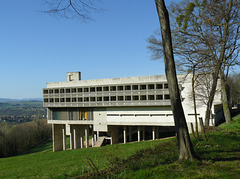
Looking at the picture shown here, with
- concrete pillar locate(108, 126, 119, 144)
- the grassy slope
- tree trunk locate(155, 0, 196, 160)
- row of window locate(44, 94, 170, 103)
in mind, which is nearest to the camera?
tree trunk locate(155, 0, 196, 160)

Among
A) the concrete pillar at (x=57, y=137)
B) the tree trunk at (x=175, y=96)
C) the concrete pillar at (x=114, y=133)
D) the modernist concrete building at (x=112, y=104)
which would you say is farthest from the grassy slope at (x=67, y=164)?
the concrete pillar at (x=57, y=137)

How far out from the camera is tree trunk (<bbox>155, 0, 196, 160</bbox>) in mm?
7348

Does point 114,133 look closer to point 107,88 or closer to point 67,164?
point 107,88

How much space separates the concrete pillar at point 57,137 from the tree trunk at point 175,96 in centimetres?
3701

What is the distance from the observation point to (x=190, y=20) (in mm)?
18188

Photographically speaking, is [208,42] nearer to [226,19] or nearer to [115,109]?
[226,19]

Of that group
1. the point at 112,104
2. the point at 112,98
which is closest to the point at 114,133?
the point at 112,104

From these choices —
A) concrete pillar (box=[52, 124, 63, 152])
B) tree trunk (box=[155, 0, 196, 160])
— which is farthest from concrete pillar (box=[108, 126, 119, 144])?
tree trunk (box=[155, 0, 196, 160])

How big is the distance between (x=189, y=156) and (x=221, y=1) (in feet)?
44.6

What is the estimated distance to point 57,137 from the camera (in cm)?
4247

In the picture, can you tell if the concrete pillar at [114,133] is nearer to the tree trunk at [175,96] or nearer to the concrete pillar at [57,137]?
A: the concrete pillar at [57,137]

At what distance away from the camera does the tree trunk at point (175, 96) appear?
7.35m

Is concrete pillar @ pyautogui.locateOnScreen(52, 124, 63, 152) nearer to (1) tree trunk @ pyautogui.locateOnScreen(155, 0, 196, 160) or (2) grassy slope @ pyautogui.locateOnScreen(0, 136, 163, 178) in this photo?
(2) grassy slope @ pyautogui.locateOnScreen(0, 136, 163, 178)

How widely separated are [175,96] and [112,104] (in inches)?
1049
